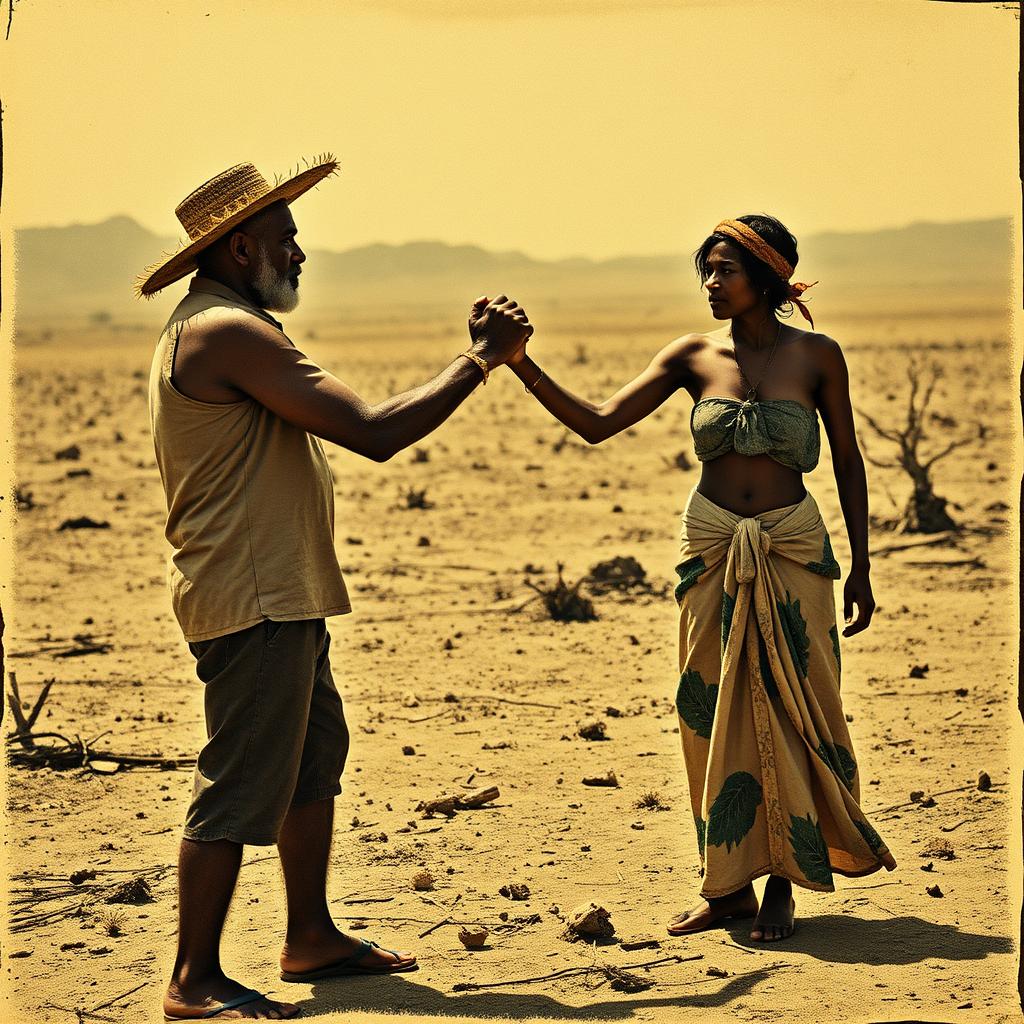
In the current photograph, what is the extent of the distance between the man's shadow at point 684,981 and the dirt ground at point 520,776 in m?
0.01

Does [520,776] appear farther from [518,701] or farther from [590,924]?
[590,924]

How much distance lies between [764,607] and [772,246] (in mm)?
1150

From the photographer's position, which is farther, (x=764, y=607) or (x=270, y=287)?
(x=764, y=607)

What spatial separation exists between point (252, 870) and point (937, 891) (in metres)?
2.36

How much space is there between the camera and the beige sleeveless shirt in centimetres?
427

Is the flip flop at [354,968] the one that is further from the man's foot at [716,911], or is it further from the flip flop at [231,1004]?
the man's foot at [716,911]

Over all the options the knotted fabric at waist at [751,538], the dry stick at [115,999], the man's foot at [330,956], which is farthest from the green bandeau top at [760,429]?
the dry stick at [115,999]

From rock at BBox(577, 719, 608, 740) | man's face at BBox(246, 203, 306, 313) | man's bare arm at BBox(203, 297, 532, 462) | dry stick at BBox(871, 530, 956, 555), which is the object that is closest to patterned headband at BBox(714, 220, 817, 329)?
man's bare arm at BBox(203, 297, 532, 462)

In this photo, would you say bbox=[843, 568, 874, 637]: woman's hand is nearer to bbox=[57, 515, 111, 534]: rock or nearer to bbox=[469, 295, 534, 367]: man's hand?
bbox=[469, 295, 534, 367]: man's hand

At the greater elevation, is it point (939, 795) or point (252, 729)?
point (252, 729)

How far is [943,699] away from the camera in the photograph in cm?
756

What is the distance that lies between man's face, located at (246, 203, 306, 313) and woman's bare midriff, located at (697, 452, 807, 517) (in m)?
1.43

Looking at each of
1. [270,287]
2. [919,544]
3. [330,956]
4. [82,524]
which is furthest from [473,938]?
[82,524]

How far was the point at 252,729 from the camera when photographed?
4258mm
